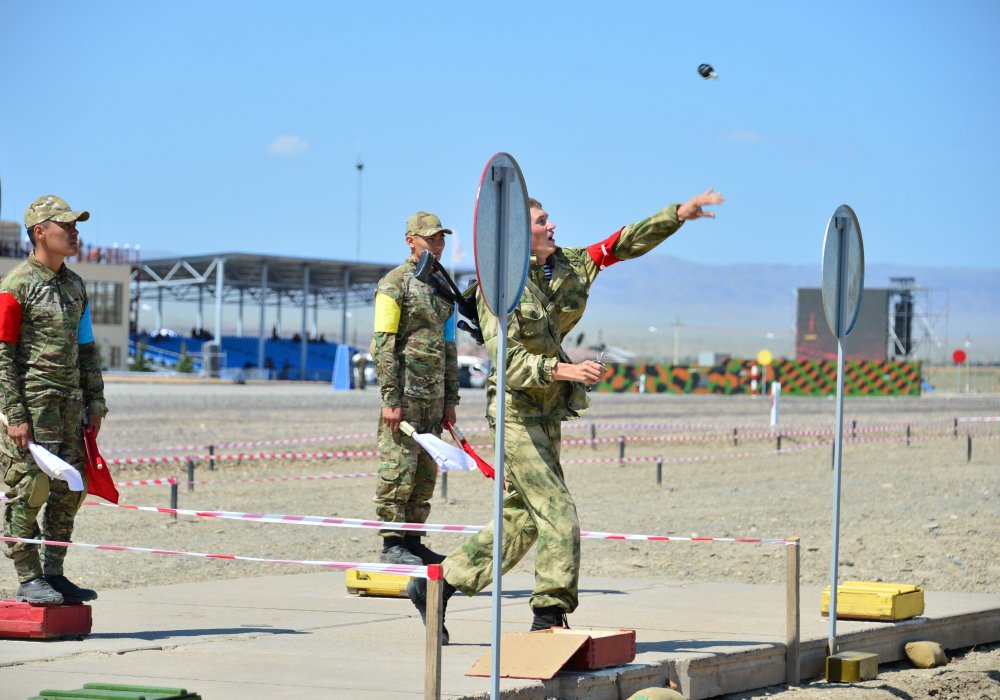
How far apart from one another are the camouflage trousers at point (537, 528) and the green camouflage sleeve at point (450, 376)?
8.19 feet

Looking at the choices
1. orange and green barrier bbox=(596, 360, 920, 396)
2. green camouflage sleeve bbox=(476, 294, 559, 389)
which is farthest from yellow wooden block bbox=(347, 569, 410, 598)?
orange and green barrier bbox=(596, 360, 920, 396)

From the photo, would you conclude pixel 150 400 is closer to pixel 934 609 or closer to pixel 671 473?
pixel 671 473

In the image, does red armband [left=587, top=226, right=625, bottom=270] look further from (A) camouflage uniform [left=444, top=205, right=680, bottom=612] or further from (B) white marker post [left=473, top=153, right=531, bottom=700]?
(B) white marker post [left=473, top=153, right=531, bottom=700]

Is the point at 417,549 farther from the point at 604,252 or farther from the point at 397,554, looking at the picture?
the point at 604,252

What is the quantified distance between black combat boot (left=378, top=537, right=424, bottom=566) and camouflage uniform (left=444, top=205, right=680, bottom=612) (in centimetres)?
221

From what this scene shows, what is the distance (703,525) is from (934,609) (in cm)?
605

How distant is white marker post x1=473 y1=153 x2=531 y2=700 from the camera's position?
5.51 metres

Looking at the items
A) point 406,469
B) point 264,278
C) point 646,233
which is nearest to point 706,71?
point 646,233

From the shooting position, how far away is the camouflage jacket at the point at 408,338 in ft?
29.2

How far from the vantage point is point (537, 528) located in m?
6.64

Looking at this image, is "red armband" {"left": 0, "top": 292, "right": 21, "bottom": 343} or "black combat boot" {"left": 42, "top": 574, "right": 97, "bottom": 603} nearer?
"red armband" {"left": 0, "top": 292, "right": 21, "bottom": 343}

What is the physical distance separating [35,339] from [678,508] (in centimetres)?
1018

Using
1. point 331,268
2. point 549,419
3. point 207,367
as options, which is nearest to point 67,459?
point 549,419

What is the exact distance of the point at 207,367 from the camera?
63.2m
